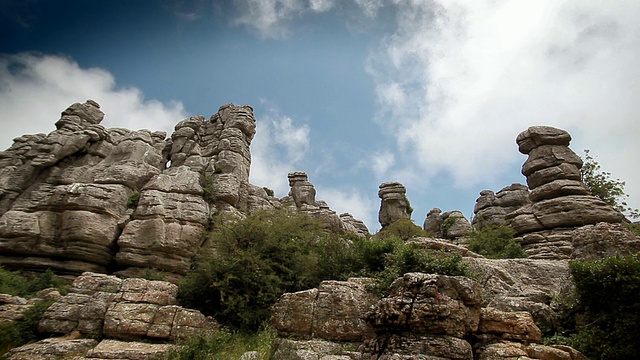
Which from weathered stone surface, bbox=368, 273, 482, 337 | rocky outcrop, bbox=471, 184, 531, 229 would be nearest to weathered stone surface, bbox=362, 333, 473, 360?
weathered stone surface, bbox=368, 273, 482, 337

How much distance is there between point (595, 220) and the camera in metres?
27.2

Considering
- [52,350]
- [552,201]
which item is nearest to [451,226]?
[552,201]

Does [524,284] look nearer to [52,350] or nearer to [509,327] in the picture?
[509,327]

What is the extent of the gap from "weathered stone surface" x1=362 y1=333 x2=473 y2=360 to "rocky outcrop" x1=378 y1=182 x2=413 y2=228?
4469 cm

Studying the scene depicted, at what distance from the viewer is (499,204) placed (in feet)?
164

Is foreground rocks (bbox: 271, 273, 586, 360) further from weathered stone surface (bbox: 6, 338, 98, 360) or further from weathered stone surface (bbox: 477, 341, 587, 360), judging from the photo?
weathered stone surface (bbox: 6, 338, 98, 360)

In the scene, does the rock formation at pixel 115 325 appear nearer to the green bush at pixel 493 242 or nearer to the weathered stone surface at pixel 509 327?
the weathered stone surface at pixel 509 327

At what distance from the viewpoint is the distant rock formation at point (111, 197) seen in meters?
29.1

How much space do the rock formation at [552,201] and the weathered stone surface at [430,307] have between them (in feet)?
57.3

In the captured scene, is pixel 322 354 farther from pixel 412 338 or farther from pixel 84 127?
pixel 84 127

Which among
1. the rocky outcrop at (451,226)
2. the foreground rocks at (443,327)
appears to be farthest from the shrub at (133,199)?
the rocky outcrop at (451,226)

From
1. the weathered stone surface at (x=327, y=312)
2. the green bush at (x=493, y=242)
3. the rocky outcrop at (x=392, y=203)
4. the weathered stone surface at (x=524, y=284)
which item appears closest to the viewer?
the weathered stone surface at (x=524, y=284)

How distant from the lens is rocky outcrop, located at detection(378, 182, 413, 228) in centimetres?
5369

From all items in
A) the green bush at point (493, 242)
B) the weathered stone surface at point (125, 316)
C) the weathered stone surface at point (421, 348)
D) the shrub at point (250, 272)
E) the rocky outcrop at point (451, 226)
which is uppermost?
the rocky outcrop at point (451, 226)
